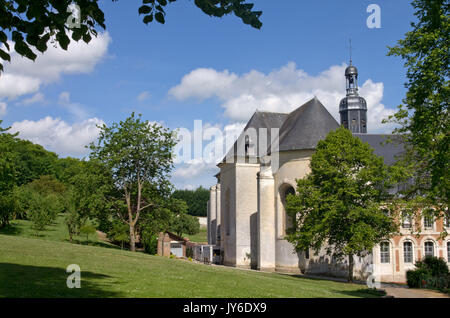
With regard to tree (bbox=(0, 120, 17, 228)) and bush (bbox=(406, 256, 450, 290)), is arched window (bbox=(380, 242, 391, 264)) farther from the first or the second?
tree (bbox=(0, 120, 17, 228))

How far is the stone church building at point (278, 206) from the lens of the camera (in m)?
34.4

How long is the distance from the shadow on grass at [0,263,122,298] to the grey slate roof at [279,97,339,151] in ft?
78.2

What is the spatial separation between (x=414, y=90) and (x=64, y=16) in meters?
18.1

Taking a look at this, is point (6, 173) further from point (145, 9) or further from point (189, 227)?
point (189, 227)

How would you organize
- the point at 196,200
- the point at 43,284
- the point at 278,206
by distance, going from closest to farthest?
the point at 43,284 < the point at 278,206 < the point at 196,200

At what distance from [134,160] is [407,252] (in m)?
26.0

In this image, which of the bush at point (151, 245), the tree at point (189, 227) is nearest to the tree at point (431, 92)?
the bush at point (151, 245)

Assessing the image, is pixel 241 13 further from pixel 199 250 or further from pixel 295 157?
pixel 199 250

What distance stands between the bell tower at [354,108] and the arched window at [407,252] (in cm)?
1614

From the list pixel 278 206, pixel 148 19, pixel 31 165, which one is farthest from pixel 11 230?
pixel 148 19

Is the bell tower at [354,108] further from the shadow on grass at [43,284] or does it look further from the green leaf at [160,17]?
the green leaf at [160,17]

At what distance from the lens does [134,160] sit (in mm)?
36000

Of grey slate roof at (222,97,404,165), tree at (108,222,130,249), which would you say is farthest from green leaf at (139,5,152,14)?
tree at (108,222,130,249)

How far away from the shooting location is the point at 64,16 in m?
5.75
